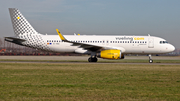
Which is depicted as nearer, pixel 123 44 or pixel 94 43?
pixel 123 44

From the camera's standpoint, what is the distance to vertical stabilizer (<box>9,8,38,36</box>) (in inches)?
1405

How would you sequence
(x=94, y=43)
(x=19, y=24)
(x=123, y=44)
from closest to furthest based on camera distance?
(x=123, y=44)
(x=94, y=43)
(x=19, y=24)

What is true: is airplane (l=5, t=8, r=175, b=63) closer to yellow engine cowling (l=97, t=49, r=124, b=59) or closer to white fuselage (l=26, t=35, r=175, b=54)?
white fuselage (l=26, t=35, r=175, b=54)

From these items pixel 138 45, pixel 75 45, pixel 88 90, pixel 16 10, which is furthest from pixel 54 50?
pixel 88 90

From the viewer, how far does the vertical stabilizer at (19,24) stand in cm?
3569

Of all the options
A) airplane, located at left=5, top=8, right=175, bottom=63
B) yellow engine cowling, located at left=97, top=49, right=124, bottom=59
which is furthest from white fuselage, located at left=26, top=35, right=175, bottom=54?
yellow engine cowling, located at left=97, top=49, right=124, bottom=59

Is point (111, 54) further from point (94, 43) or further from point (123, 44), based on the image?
point (94, 43)

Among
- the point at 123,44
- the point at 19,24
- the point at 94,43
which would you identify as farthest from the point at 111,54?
the point at 19,24

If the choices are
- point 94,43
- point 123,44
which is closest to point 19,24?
point 94,43

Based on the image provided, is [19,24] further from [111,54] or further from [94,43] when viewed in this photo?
[111,54]

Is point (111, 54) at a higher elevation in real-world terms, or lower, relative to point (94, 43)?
lower

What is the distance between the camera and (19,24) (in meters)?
35.9

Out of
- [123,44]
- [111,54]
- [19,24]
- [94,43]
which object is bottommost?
[111,54]

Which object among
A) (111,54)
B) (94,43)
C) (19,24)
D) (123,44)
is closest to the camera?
(111,54)
